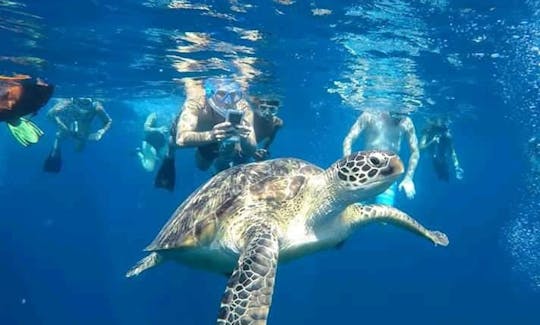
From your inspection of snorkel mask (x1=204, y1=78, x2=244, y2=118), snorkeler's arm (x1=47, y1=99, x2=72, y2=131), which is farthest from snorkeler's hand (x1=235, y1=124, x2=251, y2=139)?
snorkeler's arm (x1=47, y1=99, x2=72, y2=131)

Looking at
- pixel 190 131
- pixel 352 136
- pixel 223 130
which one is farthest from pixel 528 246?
pixel 223 130

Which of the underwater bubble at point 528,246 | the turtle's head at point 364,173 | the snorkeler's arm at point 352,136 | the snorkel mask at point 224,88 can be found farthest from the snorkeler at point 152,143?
the underwater bubble at point 528,246

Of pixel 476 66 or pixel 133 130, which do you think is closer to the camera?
pixel 476 66

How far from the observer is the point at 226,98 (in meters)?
12.9

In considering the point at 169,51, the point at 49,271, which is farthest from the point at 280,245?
the point at 49,271

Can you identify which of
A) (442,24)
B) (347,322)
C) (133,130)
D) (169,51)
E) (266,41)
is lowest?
(347,322)

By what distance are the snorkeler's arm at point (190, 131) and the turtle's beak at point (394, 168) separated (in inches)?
140

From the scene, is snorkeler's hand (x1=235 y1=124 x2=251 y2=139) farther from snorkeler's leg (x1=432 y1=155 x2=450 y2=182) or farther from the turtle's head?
snorkeler's leg (x1=432 y1=155 x2=450 y2=182)

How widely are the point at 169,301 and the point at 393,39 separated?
22.7 m

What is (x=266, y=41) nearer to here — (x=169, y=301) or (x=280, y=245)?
(x=280, y=245)

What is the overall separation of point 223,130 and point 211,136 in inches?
16.1

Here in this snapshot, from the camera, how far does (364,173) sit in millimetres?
4699

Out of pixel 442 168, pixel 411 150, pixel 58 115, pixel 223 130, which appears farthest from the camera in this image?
pixel 58 115

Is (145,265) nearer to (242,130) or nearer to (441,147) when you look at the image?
(242,130)
